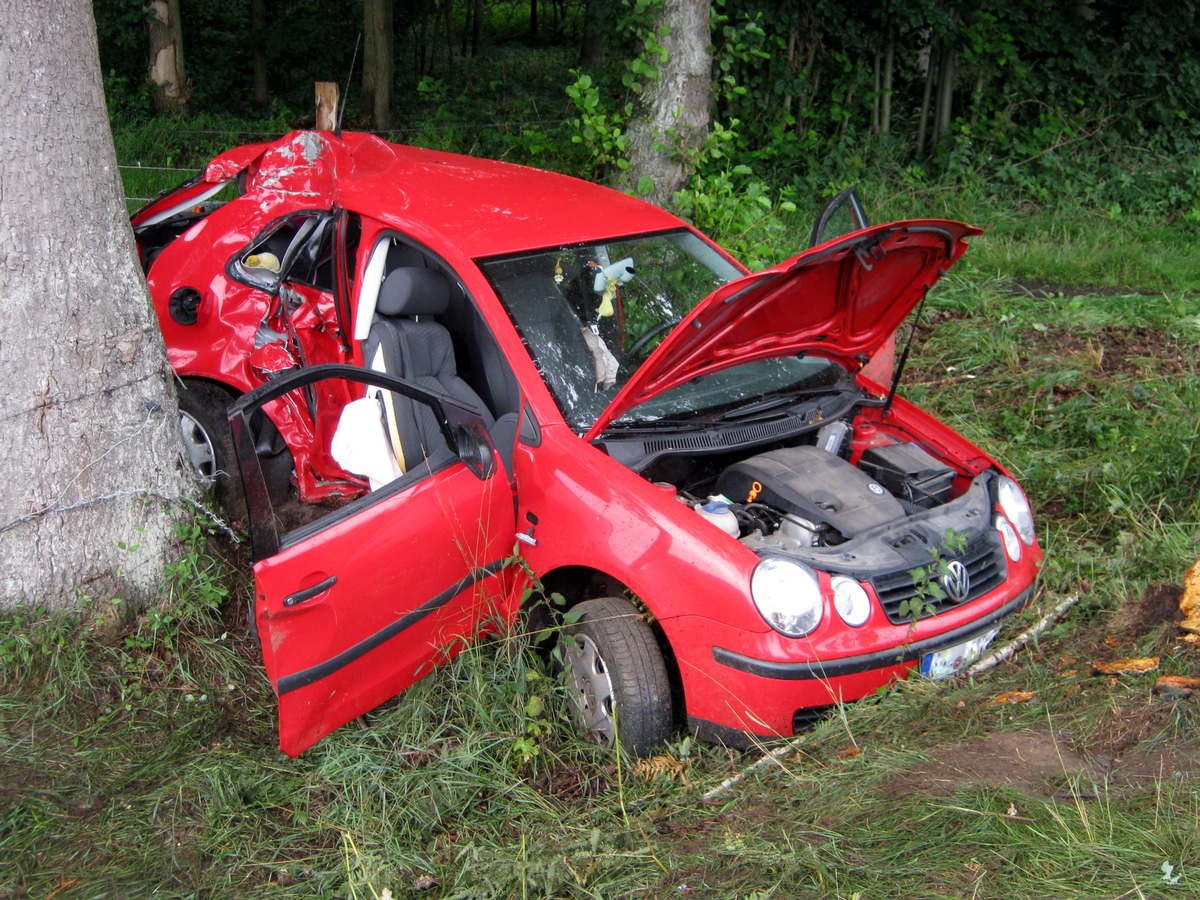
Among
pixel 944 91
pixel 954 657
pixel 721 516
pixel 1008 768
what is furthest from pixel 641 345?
pixel 944 91

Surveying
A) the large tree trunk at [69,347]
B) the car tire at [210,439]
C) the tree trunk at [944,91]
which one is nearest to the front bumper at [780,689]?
the large tree trunk at [69,347]

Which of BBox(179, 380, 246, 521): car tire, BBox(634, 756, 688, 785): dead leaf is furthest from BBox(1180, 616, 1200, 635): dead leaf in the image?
BBox(179, 380, 246, 521): car tire

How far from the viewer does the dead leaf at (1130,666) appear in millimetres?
3311

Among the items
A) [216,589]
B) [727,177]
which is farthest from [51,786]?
[727,177]

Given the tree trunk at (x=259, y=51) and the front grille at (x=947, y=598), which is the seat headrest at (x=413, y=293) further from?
the tree trunk at (x=259, y=51)

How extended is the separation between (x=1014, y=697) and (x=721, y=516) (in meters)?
1.10

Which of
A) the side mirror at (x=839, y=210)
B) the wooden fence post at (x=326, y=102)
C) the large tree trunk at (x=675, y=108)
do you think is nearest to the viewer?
the side mirror at (x=839, y=210)

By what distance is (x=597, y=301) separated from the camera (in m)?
4.03

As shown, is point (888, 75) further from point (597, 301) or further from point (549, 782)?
point (549, 782)

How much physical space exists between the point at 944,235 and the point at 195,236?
3551 mm

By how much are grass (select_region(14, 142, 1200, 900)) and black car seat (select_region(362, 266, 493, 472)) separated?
881 mm

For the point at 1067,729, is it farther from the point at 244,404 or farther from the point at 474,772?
the point at 244,404

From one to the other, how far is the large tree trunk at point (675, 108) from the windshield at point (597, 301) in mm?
2830

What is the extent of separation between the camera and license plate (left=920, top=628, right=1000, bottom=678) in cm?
322
